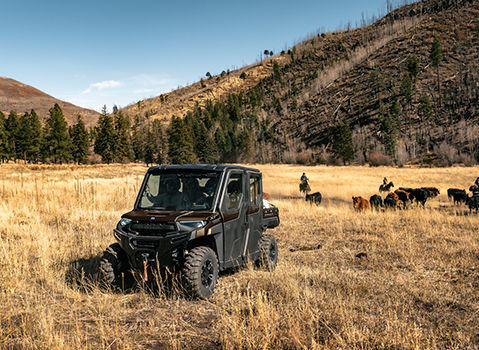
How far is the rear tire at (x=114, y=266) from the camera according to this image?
19.2 ft

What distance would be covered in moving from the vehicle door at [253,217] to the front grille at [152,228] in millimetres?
1781

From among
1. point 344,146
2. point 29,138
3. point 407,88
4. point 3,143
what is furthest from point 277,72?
point 3,143

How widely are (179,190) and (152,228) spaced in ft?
3.88

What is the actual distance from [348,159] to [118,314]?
9036cm

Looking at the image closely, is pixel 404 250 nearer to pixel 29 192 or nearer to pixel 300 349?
pixel 300 349

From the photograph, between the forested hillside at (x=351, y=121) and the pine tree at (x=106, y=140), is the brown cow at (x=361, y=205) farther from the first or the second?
the pine tree at (x=106, y=140)

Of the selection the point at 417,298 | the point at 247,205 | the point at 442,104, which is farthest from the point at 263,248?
the point at 442,104

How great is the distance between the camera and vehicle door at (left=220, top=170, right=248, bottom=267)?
5.96 m

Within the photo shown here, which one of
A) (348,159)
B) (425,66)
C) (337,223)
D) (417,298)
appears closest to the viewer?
(417,298)

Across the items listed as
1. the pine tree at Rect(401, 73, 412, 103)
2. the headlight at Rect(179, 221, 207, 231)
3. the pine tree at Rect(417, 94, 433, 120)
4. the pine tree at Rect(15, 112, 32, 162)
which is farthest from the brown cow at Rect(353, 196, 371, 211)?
the pine tree at Rect(401, 73, 412, 103)

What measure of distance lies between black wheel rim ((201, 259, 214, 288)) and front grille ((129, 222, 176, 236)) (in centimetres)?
80

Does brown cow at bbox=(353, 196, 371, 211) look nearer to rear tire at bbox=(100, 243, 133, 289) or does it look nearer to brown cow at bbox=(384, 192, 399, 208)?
brown cow at bbox=(384, 192, 399, 208)

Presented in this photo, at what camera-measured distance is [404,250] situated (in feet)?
30.1

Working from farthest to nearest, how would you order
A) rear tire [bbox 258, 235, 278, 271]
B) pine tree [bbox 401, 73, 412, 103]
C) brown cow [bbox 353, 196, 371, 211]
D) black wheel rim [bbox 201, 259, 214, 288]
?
pine tree [bbox 401, 73, 412, 103] → brown cow [bbox 353, 196, 371, 211] → rear tire [bbox 258, 235, 278, 271] → black wheel rim [bbox 201, 259, 214, 288]
